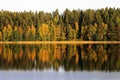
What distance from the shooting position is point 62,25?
122 m

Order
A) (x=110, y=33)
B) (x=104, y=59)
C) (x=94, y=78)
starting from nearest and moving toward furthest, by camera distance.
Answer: (x=94, y=78) → (x=104, y=59) → (x=110, y=33)

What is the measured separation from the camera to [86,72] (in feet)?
146

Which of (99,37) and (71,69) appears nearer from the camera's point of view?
(71,69)

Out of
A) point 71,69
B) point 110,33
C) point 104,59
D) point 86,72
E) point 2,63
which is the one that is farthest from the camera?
point 110,33

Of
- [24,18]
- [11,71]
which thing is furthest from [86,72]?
[24,18]

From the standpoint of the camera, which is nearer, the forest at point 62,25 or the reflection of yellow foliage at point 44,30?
the forest at point 62,25

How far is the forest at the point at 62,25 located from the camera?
377ft

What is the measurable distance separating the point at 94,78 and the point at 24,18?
8472 centimetres

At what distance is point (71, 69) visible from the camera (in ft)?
155

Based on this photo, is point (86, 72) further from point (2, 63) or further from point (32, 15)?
point (32, 15)

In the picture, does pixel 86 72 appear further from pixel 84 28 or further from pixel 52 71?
pixel 84 28

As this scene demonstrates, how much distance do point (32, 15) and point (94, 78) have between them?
8651 centimetres

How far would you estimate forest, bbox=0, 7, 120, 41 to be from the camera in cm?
11494

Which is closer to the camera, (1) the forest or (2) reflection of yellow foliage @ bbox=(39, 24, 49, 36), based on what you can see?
(1) the forest
